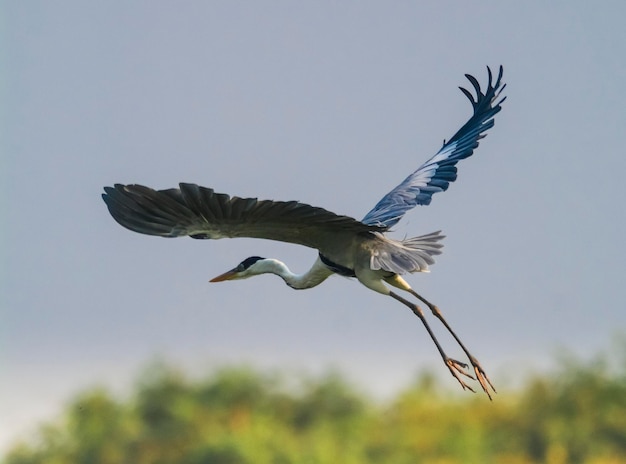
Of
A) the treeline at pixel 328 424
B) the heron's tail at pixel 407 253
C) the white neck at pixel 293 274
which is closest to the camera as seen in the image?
the heron's tail at pixel 407 253

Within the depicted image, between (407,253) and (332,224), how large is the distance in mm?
558

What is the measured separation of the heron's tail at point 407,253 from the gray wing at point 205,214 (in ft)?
0.93

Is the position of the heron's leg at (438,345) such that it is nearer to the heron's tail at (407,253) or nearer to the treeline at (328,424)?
the heron's tail at (407,253)

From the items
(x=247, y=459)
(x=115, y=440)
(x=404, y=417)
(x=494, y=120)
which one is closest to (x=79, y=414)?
→ (x=115, y=440)

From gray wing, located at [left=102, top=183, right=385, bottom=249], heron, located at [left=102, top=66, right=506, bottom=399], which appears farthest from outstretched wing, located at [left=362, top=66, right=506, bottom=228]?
gray wing, located at [left=102, top=183, right=385, bottom=249]

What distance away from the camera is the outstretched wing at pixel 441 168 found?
35.7 ft

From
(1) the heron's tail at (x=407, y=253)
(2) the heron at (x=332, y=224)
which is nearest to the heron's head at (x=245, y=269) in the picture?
(2) the heron at (x=332, y=224)

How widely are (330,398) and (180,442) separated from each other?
12.5 feet

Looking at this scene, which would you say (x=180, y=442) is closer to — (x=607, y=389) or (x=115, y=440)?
(x=115, y=440)

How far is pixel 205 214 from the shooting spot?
9.34 m

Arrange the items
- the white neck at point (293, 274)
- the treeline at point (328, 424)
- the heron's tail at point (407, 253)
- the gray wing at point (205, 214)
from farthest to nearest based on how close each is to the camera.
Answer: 1. the treeline at point (328, 424)
2. the white neck at point (293, 274)
3. the heron's tail at point (407, 253)
4. the gray wing at point (205, 214)

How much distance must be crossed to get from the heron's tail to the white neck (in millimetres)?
463

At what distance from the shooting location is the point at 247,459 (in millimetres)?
37000

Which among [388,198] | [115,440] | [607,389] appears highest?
[115,440]
